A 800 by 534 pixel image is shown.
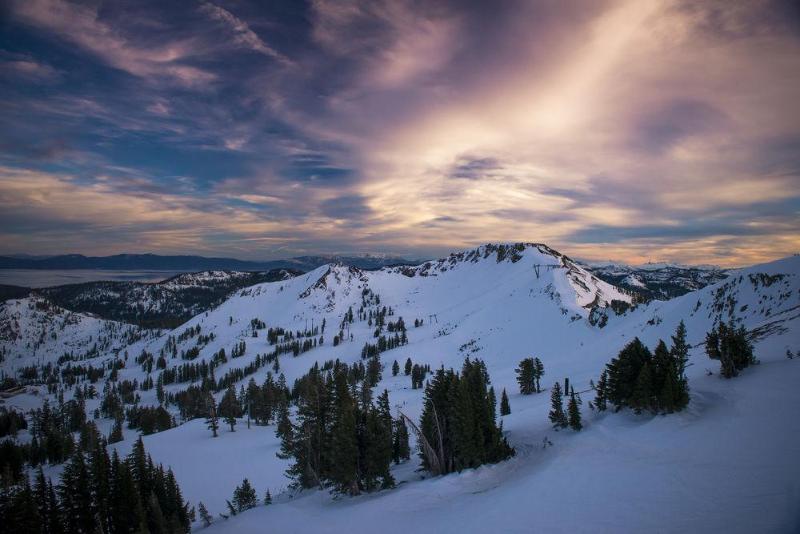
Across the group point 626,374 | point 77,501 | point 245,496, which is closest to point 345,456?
point 245,496

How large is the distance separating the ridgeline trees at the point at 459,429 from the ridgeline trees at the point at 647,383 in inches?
568

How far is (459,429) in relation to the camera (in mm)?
37125

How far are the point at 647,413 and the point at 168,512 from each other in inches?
2482

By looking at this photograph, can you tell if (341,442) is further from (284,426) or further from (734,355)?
(734,355)

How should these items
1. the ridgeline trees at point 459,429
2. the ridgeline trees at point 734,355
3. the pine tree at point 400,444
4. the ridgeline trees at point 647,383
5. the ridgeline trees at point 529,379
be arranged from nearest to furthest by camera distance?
the ridgeline trees at point 647,383 → the ridgeline trees at point 459,429 → the ridgeline trees at point 734,355 → the pine tree at point 400,444 → the ridgeline trees at point 529,379

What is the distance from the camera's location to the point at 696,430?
1190 inches

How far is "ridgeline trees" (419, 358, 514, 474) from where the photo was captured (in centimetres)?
3662

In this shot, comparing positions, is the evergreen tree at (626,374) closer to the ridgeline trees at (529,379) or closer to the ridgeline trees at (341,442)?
the ridgeline trees at (341,442)

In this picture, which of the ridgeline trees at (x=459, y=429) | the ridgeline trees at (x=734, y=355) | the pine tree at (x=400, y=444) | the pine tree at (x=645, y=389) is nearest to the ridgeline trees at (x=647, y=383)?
the pine tree at (x=645, y=389)

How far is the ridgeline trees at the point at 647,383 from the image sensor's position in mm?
35094

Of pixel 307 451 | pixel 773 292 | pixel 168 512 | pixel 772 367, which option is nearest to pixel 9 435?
pixel 168 512

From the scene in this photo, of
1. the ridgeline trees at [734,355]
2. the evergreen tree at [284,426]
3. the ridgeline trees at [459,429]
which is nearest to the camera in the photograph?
the ridgeline trees at [459,429]

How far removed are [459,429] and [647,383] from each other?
19516 millimetres

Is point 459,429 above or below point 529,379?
above
